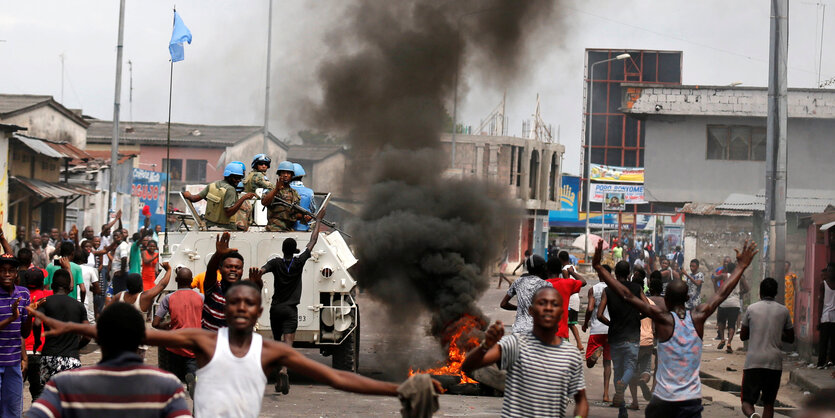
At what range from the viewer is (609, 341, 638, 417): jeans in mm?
10555

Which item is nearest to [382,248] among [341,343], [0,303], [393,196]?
[393,196]

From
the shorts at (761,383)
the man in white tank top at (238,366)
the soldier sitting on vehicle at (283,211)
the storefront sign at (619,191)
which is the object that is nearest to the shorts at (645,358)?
the shorts at (761,383)

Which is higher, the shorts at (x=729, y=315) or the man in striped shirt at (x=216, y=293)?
the man in striped shirt at (x=216, y=293)

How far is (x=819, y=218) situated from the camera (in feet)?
51.2

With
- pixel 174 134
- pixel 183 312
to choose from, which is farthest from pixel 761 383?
pixel 174 134

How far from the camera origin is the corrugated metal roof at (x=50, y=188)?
27.9m

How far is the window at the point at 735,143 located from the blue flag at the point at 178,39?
15.5 metres

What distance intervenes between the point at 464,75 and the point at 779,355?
34.5 feet

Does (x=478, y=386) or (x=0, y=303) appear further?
(x=478, y=386)

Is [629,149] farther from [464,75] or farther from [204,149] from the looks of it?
[464,75]

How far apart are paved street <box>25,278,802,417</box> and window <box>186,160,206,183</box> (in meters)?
30.1

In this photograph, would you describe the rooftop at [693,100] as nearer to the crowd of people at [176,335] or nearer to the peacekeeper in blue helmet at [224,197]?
the crowd of people at [176,335]

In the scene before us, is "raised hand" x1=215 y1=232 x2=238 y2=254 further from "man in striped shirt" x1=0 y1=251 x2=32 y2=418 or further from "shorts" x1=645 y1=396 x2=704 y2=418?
"shorts" x1=645 y1=396 x2=704 y2=418

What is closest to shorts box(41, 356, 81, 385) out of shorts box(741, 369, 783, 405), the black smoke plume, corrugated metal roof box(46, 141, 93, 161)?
shorts box(741, 369, 783, 405)
